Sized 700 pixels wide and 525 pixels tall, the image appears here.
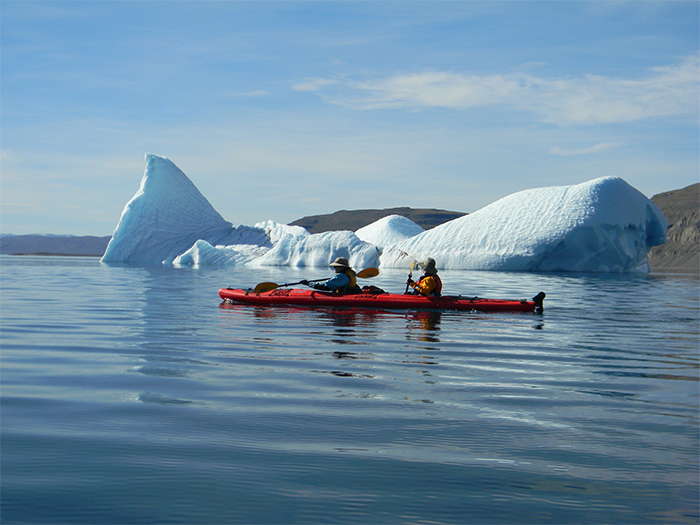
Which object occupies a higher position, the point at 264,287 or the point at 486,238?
the point at 486,238

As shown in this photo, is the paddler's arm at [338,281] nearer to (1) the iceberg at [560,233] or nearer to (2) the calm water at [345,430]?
(2) the calm water at [345,430]

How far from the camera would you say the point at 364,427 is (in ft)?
11.5

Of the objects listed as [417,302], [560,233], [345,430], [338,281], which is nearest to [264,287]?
[338,281]

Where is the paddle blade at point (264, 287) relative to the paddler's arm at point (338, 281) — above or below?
below

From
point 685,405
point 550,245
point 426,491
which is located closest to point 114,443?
point 426,491

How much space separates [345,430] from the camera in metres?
3.45

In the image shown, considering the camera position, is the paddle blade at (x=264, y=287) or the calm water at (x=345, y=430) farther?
the paddle blade at (x=264, y=287)

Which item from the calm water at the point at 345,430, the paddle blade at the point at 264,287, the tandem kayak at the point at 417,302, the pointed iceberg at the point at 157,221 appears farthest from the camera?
the pointed iceberg at the point at 157,221

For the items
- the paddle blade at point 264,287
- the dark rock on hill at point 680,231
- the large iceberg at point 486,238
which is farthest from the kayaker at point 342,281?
the dark rock on hill at point 680,231

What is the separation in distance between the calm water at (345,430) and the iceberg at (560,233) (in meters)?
25.8

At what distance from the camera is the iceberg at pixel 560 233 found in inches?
1261

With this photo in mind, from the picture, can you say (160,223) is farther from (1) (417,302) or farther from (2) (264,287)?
(1) (417,302)

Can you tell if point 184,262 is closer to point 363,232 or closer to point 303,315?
point 363,232

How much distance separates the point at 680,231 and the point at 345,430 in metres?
155
